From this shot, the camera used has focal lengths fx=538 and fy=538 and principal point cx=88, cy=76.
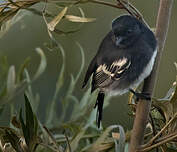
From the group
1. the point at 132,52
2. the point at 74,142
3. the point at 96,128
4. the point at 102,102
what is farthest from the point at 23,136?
the point at 132,52

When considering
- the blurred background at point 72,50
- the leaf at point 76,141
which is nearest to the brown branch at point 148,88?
the leaf at point 76,141

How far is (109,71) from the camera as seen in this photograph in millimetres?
1323

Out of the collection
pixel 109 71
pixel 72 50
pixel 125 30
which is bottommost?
pixel 72 50

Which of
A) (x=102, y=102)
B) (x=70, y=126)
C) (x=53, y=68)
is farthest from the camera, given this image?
(x=53, y=68)

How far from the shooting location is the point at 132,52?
1378 millimetres

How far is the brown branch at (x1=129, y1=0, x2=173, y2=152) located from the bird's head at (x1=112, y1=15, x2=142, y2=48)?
0.32 meters

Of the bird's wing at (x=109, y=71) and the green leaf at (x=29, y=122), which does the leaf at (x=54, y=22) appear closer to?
the green leaf at (x=29, y=122)

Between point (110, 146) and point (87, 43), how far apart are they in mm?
1301

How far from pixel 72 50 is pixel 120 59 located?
0.77 meters

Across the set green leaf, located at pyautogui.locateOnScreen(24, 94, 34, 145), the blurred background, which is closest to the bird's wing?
the blurred background

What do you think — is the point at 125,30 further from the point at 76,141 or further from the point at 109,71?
the point at 76,141

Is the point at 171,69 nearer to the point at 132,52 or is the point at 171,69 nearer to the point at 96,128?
the point at 132,52

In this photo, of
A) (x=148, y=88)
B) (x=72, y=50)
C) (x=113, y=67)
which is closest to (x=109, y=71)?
(x=113, y=67)

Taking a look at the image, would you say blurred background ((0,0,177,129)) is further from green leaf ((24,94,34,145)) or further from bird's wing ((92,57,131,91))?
green leaf ((24,94,34,145))
